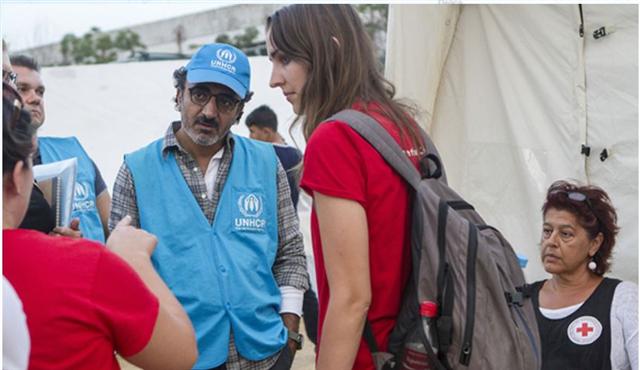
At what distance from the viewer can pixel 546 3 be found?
389 centimetres

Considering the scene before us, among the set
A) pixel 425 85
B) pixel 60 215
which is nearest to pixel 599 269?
pixel 425 85

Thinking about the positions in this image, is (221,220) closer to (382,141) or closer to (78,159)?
(382,141)

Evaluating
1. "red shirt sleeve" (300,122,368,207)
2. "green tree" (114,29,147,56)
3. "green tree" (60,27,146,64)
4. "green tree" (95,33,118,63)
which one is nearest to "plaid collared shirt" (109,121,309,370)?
"red shirt sleeve" (300,122,368,207)

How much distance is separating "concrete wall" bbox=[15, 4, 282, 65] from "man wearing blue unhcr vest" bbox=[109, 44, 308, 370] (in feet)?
19.5

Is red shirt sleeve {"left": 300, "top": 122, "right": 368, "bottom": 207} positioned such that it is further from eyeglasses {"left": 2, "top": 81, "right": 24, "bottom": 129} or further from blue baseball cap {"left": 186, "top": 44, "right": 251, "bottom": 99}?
blue baseball cap {"left": 186, "top": 44, "right": 251, "bottom": 99}

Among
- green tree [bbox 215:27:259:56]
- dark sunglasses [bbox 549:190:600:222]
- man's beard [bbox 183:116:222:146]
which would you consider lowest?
dark sunglasses [bbox 549:190:600:222]

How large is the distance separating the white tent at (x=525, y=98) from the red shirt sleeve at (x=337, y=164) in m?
2.18

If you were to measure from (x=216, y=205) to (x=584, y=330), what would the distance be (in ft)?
5.02

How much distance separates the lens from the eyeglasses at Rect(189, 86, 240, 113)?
2717mm

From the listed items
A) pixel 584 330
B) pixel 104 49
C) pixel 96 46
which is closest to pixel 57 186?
pixel 584 330

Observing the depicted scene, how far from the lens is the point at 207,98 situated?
8.92 feet

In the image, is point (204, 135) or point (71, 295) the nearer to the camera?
point (71, 295)

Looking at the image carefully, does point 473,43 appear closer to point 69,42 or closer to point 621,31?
point 621,31

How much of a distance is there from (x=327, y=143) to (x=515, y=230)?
99.0 inches
